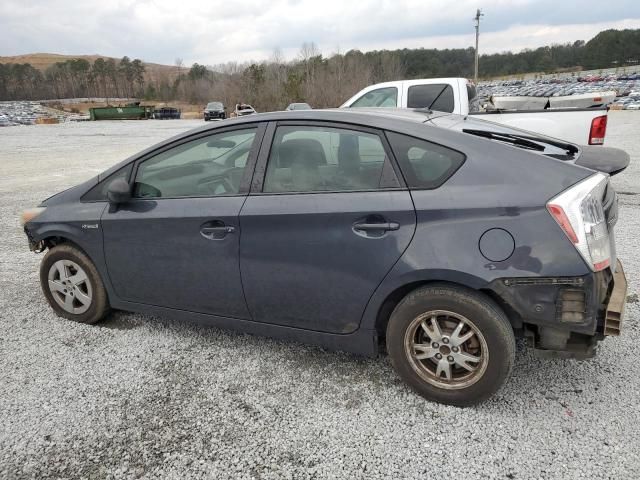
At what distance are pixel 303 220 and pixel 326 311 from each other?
0.56m

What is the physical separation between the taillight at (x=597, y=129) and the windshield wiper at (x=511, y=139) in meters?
4.26

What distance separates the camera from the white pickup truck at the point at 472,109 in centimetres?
631

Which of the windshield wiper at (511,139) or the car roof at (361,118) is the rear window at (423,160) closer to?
the car roof at (361,118)

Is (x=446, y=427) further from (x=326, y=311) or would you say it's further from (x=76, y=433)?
(x=76, y=433)

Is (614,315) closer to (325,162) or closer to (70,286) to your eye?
(325,162)

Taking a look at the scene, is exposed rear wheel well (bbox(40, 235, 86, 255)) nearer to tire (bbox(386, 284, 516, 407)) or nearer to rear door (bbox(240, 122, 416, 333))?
rear door (bbox(240, 122, 416, 333))

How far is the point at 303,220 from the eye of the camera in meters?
2.71

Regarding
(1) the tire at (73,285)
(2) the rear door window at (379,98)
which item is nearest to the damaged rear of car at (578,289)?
(1) the tire at (73,285)

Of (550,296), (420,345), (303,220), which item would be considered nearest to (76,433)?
(303,220)

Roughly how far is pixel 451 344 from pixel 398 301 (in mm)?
367

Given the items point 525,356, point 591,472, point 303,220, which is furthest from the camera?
point 525,356

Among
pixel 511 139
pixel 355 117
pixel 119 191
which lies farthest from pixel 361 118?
pixel 119 191

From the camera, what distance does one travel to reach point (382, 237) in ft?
8.28

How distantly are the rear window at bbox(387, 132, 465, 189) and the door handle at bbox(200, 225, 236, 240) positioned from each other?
1098mm
